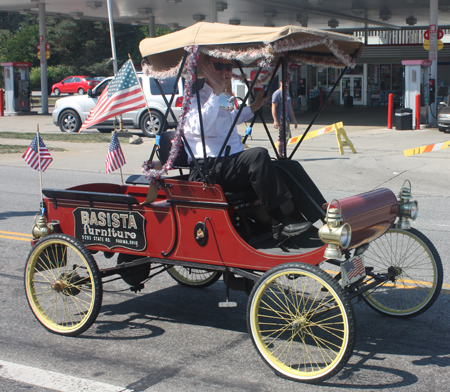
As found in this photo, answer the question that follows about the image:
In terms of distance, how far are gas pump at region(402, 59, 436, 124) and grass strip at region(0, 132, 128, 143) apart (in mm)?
10524

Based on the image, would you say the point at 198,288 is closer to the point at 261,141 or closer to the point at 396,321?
the point at 396,321

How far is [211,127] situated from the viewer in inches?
174

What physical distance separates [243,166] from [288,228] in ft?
1.86

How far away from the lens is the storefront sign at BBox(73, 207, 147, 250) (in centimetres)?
441

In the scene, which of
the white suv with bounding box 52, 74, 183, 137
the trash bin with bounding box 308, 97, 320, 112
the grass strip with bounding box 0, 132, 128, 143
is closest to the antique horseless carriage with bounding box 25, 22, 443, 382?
the white suv with bounding box 52, 74, 183, 137

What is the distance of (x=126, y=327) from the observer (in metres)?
4.64

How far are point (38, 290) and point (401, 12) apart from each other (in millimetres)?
32799

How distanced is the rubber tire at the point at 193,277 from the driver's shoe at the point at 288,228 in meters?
1.28

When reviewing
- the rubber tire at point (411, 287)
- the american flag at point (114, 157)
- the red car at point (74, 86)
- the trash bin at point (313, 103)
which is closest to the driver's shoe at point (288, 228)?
the rubber tire at point (411, 287)

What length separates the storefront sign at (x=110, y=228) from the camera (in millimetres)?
4406

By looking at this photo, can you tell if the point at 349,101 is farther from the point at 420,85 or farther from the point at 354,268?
the point at 354,268

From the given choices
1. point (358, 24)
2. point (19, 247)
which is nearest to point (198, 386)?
point (19, 247)

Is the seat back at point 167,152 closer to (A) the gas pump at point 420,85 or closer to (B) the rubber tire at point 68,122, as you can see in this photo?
(B) the rubber tire at point 68,122

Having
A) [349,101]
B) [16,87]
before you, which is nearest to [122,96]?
[16,87]
